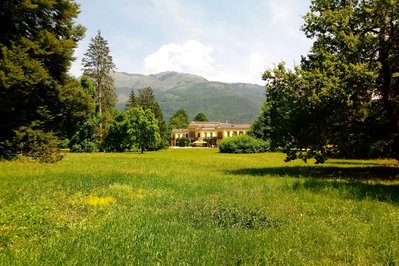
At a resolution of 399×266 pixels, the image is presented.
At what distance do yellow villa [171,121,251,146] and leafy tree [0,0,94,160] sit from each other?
102313 millimetres

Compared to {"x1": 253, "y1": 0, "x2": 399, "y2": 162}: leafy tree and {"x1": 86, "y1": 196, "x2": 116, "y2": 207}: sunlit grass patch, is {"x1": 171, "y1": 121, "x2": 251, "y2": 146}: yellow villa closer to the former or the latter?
{"x1": 253, "y1": 0, "x2": 399, "y2": 162}: leafy tree

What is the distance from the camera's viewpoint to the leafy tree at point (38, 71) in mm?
24406

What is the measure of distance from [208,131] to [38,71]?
383ft

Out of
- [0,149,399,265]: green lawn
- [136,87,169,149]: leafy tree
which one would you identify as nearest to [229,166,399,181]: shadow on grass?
[0,149,399,265]: green lawn

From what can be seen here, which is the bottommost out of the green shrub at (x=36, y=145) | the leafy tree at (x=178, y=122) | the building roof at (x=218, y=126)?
the green shrub at (x=36, y=145)

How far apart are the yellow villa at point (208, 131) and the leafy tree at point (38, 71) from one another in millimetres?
102313

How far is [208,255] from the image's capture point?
6.20 metres

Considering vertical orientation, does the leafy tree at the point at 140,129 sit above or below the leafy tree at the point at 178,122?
below

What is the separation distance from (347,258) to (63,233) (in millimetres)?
5909

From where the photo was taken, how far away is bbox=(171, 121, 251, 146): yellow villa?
445 ft

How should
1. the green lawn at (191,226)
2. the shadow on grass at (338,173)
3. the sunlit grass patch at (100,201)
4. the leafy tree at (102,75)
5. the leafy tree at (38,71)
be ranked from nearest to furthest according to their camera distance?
the green lawn at (191,226) → the sunlit grass patch at (100,201) → the shadow on grass at (338,173) → the leafy tree at (38,71) → the leafy tree at (102,75)

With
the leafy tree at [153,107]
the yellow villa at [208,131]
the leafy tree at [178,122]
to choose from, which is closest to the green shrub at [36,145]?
the leafy tree at [153,107]

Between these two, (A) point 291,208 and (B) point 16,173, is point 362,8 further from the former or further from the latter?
(B) point 16,173

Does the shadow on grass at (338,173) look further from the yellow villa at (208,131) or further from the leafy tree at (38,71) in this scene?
the yellow villa at (208,131)
